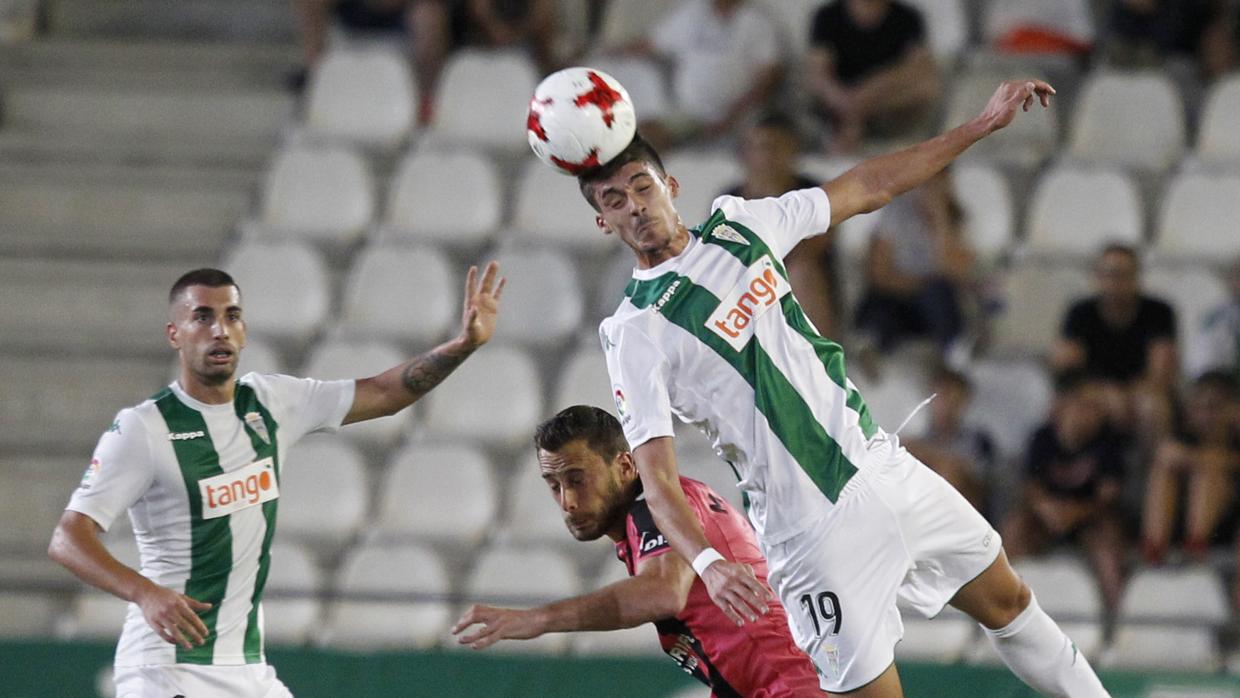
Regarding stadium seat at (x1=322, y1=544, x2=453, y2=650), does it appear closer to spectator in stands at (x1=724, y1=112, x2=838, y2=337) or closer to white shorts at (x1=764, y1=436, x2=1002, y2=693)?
spectator in stands at (x1=724, y1=112, x2=838, y2=337)

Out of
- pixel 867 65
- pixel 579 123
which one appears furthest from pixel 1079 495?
pixel 579 123

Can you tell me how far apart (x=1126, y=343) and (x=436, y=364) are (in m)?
4.15

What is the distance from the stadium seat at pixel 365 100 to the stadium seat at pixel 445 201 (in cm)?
56

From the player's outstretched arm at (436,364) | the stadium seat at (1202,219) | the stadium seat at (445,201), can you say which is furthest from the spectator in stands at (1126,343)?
the player's outstretched arm at (436,364)

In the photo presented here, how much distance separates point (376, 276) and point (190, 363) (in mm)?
4238

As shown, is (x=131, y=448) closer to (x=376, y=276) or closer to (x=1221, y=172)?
(x=376, y=276)

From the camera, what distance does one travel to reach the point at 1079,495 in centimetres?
830

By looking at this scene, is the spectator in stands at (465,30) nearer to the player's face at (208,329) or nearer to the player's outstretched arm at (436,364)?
the player's outstretched arm at (436,364)

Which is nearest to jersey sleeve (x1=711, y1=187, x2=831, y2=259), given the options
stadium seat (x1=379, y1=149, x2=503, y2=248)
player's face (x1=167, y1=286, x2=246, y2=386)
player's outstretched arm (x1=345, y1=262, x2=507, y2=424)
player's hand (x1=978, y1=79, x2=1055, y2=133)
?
player's hand (x1=978, y1=79, x2=1055, y2=133)

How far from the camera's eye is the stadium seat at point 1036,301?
9336mm

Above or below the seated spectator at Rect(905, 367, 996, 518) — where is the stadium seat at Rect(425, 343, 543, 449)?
above

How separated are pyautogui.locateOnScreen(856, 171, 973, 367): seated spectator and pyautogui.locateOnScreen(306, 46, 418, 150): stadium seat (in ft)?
10.8

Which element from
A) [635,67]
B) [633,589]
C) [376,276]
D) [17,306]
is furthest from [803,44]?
[633,589]

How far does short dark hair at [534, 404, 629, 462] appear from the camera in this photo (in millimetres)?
Result: 4859
